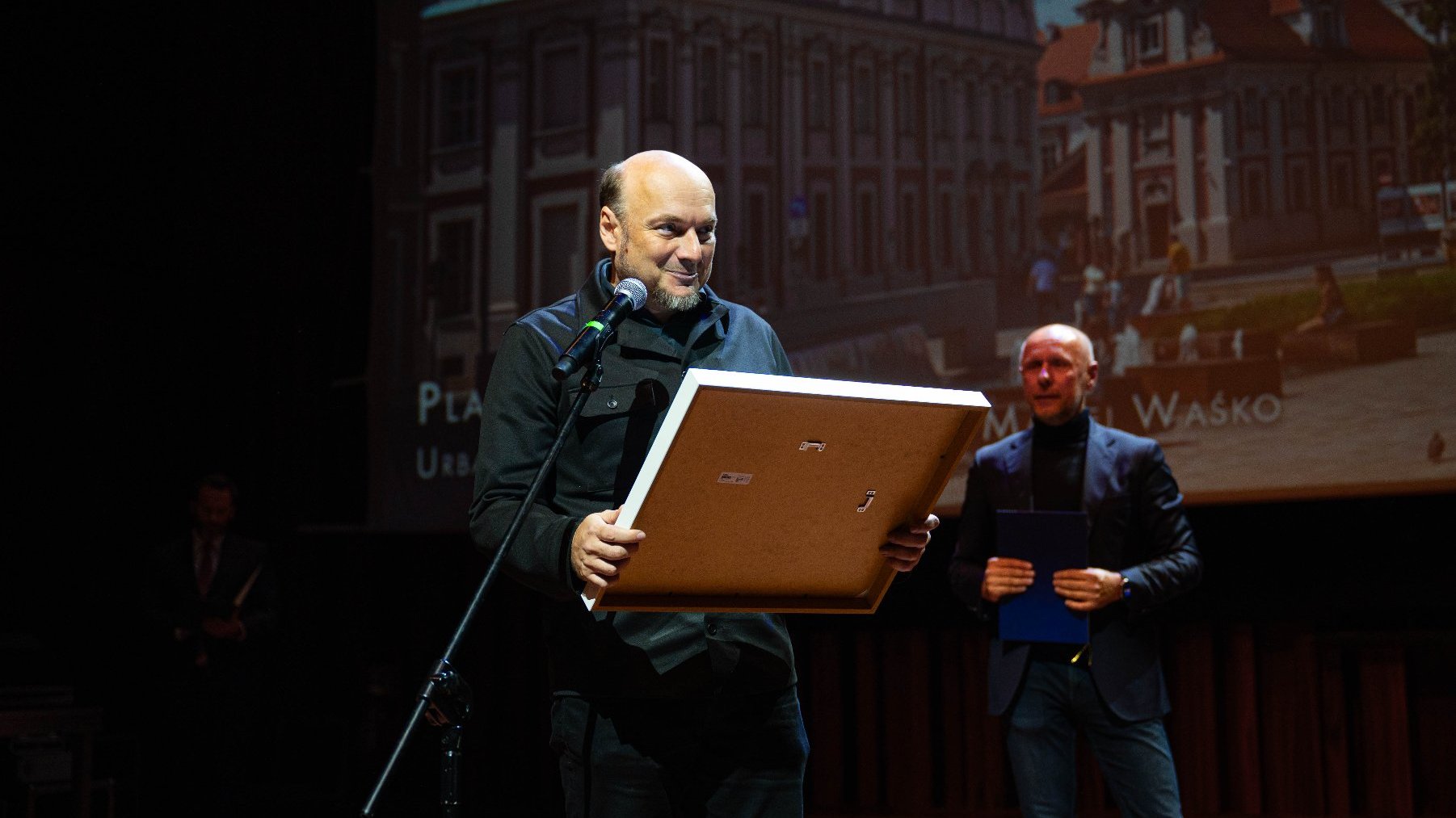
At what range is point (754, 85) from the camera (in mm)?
5883

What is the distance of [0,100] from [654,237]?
5367mm

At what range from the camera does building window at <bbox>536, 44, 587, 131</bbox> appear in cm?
607

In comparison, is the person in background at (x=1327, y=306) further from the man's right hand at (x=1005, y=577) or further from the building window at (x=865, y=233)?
the man's right hand at (x=1005, y=577)

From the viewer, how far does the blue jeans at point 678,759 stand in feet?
6.21

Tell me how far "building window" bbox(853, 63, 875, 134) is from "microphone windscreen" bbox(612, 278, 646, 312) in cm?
401

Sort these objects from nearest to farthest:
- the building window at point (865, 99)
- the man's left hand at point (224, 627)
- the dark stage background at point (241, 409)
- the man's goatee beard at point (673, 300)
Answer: the man's goatee beard at point (673, 300)
the man's left hand at point (224, 627)
the building window at point (865, 99)
the dark stage background at point (241, 409)

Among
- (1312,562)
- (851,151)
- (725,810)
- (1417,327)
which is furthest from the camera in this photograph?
(851,151)

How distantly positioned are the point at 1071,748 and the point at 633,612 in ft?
5.92

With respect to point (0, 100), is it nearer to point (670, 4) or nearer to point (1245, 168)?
point (670, 4)

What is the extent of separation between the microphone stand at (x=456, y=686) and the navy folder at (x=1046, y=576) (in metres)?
1.75

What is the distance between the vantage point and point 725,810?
→ 1.91 metres

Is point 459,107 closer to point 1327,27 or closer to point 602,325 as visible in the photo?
point 1327,27

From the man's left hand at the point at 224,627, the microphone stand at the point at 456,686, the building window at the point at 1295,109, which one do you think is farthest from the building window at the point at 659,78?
the microphone stand at the point at 456,686

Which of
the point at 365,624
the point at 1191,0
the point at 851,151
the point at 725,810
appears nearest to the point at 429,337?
the point at 365,624
